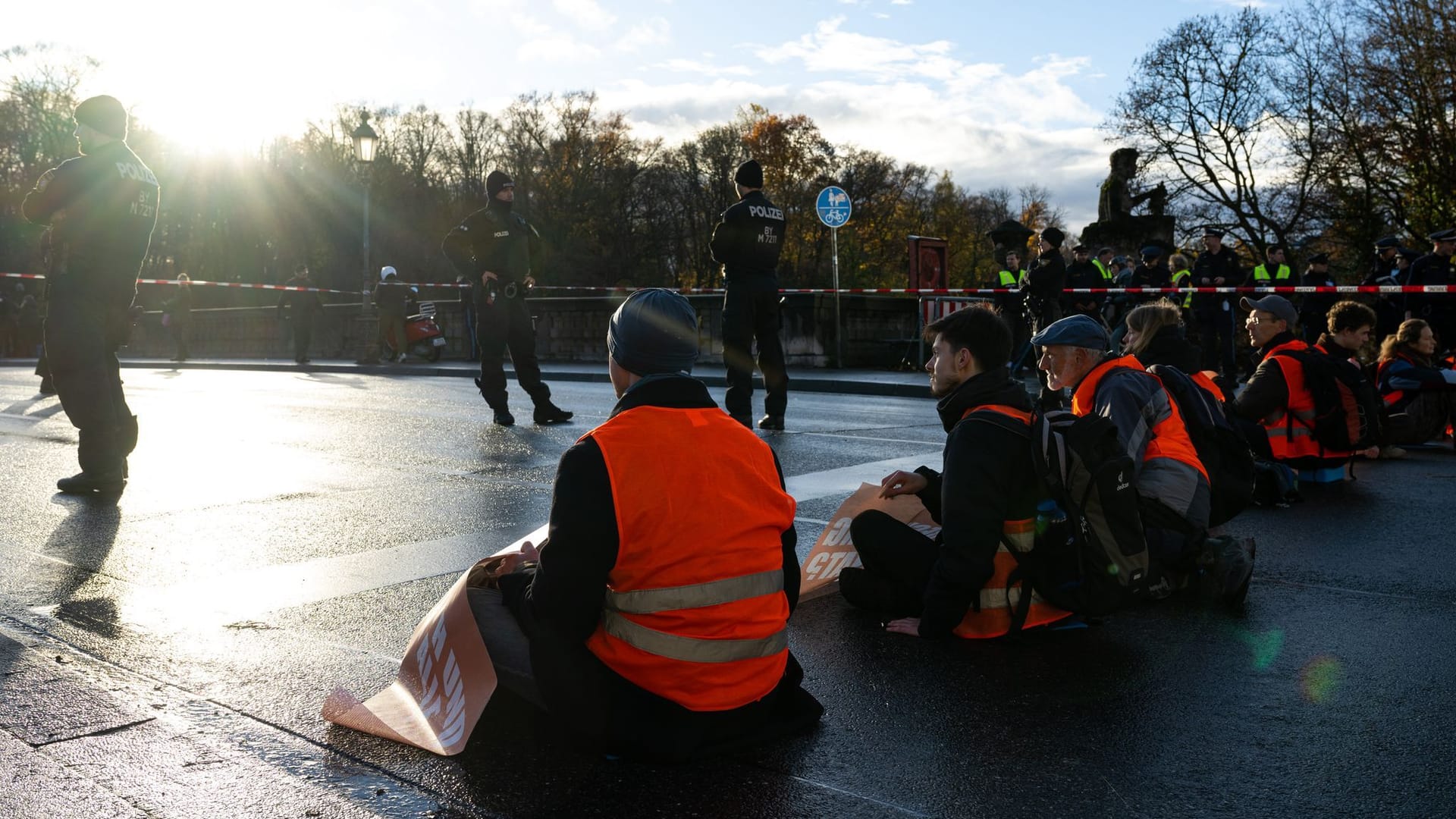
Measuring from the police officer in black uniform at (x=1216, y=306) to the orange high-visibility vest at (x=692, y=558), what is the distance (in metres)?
15.3

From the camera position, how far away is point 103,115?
7.16 m

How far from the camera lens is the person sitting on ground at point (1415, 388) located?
1016 centimetres

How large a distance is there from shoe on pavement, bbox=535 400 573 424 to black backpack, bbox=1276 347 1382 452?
19.4 ft

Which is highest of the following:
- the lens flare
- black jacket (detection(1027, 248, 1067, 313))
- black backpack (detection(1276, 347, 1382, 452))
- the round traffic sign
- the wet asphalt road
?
the round traffic sign

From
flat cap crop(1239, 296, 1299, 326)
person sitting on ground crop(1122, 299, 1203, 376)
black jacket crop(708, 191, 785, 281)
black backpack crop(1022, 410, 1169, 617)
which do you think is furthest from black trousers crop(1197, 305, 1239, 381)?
black backpack crop(1022, 410, 1169, 617)

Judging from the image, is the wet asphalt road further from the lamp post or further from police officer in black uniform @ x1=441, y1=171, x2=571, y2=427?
the lamp post

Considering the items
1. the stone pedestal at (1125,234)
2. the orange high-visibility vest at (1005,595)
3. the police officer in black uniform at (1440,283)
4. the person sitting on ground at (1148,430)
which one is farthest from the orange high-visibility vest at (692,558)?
the stone pedestal at (1125,234)

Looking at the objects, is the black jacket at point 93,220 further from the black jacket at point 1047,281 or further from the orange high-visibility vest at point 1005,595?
the black jacket at point 1047,281

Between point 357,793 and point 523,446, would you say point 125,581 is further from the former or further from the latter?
point 523,446

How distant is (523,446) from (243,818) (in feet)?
22.7

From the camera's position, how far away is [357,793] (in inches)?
117

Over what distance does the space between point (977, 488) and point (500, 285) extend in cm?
772

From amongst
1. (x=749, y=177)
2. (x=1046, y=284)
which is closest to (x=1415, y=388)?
(x=749, y=177)

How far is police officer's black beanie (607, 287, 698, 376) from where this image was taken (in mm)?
3076
